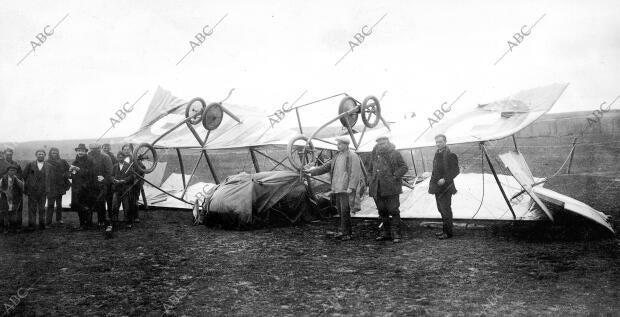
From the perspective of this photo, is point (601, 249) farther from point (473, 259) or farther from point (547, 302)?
point (547, 302)

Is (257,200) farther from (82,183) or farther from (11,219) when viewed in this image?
(11,219)

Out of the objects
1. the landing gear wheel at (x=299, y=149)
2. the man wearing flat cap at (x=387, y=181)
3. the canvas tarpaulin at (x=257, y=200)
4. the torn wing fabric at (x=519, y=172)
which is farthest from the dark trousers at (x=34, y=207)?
the torn wing fabric at (x=519, y=172)

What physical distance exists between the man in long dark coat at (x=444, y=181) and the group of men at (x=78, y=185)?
579 cm

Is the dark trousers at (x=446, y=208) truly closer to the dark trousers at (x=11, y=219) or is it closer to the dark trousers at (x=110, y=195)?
the dark trousers at (x=110, y=195)

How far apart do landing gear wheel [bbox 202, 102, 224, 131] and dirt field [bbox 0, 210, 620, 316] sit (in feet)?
10.4

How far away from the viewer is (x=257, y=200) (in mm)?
9062

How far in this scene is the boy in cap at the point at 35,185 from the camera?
9.17 m

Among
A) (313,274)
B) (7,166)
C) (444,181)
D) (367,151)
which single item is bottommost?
(313,274)

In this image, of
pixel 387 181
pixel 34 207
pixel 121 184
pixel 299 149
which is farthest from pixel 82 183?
pixel 387 181

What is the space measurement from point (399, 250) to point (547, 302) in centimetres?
262

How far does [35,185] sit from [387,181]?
687 centimetres

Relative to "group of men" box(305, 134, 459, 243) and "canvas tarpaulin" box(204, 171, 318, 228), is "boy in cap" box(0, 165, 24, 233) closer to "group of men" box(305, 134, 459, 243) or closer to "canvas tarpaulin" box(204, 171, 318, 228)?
"canvas tarpaulin" box(204, 171, 318, 228)

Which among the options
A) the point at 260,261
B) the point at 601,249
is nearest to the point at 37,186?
the point at 260,261

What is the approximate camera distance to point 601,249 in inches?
237
